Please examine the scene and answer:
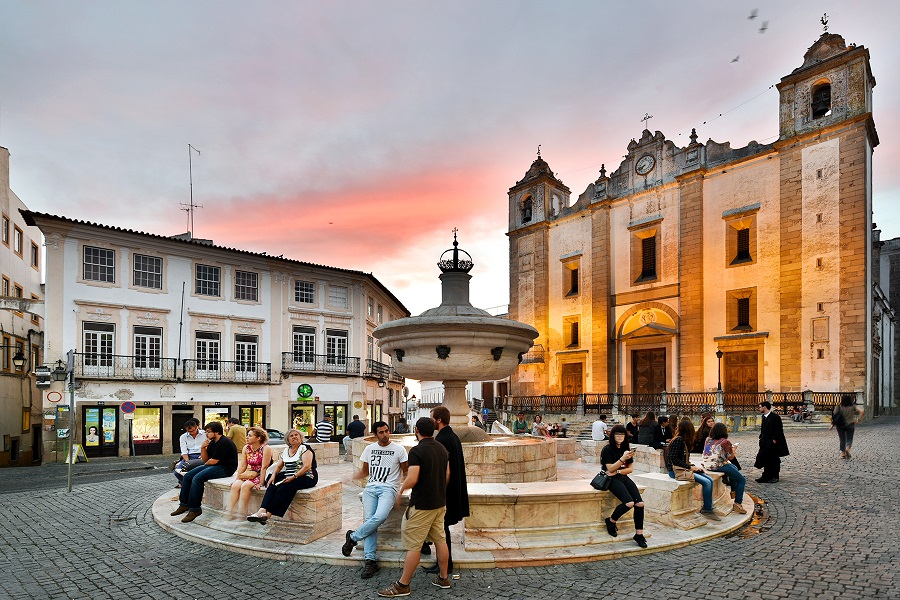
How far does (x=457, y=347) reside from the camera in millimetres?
9805

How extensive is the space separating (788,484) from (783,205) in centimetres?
2320

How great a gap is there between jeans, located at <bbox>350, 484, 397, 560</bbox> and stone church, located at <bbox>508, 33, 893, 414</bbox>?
27199 millimetres

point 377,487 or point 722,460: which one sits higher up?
point 377,487

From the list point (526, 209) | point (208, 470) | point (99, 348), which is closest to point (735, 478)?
point (208, 470)

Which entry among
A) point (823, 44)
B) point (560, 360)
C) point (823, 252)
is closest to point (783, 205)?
point (823, 252)

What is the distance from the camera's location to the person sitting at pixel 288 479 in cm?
662

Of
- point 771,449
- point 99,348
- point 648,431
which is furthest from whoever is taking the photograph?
point 99,348

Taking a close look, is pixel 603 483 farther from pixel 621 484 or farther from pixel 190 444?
pixel 190 444

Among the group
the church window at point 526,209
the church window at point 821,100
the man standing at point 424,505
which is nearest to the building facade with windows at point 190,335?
the church window at point 526,209

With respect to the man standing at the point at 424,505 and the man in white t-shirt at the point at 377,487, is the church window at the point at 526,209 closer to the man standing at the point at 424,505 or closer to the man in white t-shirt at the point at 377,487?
the man in white t-shirt at the point at 377,487

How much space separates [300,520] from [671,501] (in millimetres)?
4398

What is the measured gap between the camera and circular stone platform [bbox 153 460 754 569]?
5898 millimetres

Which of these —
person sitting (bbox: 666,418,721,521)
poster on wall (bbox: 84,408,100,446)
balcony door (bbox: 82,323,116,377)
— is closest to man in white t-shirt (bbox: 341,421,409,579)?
person sitting (bbox: 666,418,721,521)

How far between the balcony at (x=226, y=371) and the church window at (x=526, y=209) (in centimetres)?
2278
